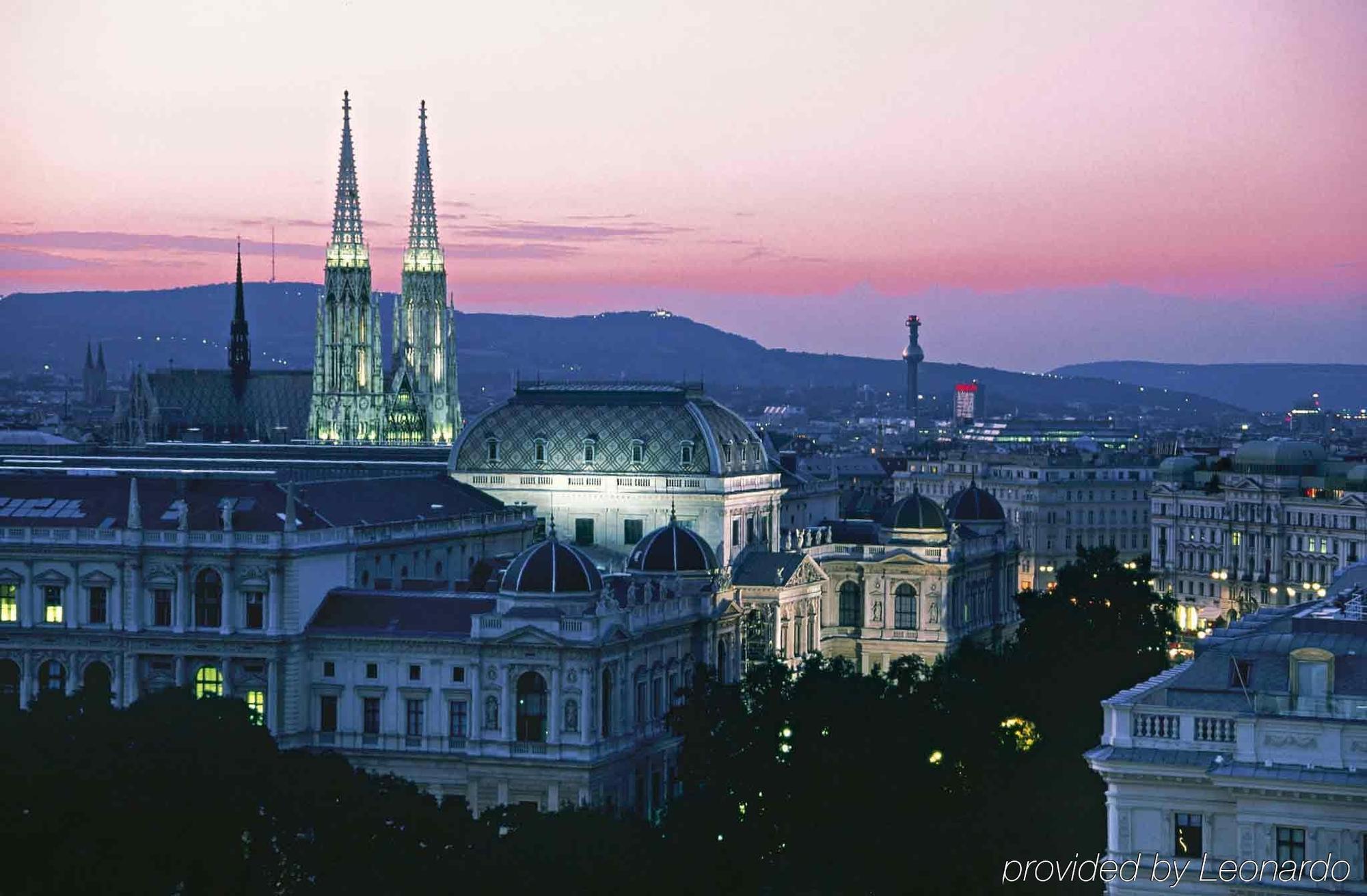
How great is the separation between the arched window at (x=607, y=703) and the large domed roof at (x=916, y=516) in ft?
150

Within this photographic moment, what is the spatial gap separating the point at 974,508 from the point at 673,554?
46894 mm

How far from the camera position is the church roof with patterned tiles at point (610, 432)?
6304 inches

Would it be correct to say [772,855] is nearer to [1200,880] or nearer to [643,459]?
[1200,880]

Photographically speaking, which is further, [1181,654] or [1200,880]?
[1181,654]

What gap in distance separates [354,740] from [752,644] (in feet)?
84.4

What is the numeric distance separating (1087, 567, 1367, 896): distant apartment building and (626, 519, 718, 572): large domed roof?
2477 inches

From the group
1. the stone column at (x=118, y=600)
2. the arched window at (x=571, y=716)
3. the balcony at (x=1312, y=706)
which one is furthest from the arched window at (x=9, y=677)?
the balcony at (x=1312, y=706)

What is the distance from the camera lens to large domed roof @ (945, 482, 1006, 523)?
186m

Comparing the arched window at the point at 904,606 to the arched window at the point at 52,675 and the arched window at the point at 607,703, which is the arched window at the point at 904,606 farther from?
the arched window at the point at 52,675

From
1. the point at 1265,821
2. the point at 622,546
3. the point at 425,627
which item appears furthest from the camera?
the point at 622,546

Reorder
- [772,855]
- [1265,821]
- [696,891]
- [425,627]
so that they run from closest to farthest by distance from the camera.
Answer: [1265,821] → [696,891] → [772,855] → [425,627]

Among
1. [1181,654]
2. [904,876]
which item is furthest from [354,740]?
[1181,654]

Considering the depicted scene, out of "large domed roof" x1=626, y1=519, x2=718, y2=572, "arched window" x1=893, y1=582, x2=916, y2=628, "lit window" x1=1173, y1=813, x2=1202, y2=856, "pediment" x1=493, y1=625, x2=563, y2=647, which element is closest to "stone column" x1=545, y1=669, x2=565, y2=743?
"pediment" x1=493, y1=625, x2=563, y2=647

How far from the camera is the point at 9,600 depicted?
137 metres
